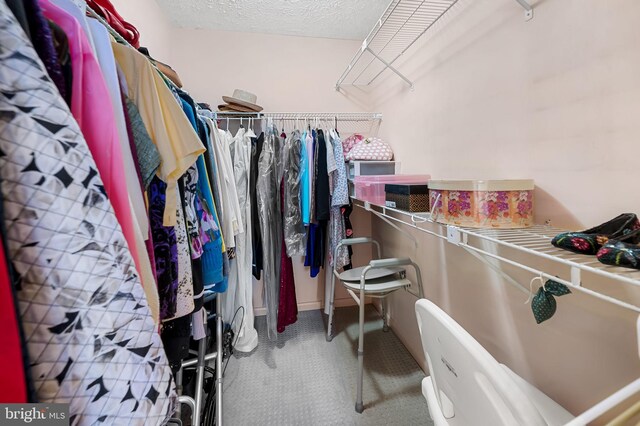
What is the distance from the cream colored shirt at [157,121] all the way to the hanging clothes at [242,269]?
1128mm

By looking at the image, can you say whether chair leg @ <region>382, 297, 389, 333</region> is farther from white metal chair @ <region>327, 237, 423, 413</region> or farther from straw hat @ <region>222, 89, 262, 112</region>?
straw hat @ <region>222, 89, 262, 112</region>

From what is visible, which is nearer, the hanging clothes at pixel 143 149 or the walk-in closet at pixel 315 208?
the walk-in closet at pixel 315 208

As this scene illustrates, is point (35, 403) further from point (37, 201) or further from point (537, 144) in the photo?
point (537, 144)

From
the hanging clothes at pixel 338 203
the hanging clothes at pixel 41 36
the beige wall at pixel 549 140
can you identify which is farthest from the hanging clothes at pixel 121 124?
the hanging clothes at pixel 338 203

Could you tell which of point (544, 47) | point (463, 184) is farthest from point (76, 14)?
point (544, 47)

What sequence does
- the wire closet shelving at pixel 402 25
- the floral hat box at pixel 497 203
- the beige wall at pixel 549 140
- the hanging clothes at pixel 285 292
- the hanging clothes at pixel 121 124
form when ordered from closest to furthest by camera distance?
the hanging clothes at pixel 121 124, the beige wall at pixel 549 140, the floral hat box at pixel 497 203, the wire closet shelving at pixel 402 25, the hanging clothes at pixel 285 292

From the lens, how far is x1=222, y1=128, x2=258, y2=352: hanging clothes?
5.87 feet

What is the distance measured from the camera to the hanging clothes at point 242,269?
1789 millimetres

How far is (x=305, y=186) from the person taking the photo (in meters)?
1.79

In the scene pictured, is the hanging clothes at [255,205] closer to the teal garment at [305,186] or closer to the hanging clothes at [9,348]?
the teal garment at [305,186]

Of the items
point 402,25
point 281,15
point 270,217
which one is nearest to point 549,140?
point 402,25

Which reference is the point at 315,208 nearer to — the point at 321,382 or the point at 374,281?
the point at 374,281

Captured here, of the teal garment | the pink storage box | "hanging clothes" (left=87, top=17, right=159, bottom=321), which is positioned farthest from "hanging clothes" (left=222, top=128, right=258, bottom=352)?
"hanging clothes" (left=87, top=17, right=159, bottom=321)

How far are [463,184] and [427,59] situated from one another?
982 millimetres
